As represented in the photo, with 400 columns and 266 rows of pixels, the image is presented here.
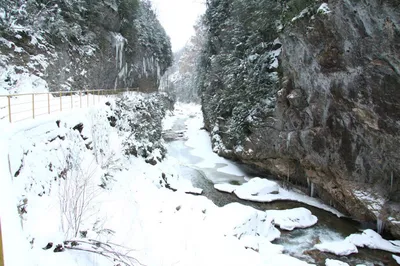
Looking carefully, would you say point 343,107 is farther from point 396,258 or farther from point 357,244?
point 396,258

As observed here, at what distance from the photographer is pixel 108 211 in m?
7.61

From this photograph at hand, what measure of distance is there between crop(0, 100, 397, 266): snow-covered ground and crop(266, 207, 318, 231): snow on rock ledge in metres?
0.05

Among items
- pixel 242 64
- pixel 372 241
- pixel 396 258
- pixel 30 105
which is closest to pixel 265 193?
pixel 372 241

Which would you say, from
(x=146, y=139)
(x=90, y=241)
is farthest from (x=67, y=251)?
(x=146, y=139)

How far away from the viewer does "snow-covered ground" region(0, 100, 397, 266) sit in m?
4.58

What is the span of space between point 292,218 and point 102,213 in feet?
28.7

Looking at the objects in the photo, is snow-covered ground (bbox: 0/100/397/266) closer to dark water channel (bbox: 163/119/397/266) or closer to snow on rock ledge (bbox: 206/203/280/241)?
snow on rock ledge (bbox: 206/203/280/241)

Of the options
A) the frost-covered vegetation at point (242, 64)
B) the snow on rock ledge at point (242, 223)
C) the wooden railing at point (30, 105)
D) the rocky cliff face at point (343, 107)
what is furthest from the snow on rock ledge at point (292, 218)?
the wooden railing at point (30, 105)

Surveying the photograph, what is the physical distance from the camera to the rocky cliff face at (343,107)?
9836mm

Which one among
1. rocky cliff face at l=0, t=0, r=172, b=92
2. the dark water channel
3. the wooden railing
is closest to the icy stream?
the dark water channel

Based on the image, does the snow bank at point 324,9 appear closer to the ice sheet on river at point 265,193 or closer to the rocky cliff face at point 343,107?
the rocky cliff face at point 343,107

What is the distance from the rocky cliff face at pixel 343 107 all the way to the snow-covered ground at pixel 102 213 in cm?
257

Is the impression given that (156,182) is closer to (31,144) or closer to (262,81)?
(31,144)

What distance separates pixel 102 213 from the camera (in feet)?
23.7
